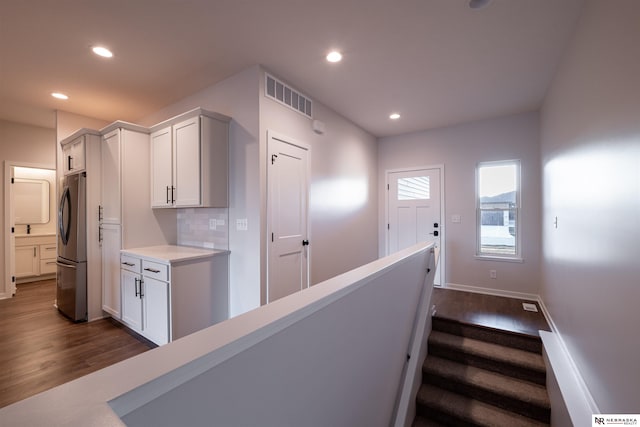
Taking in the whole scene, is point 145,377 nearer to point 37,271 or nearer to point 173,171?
point 173,171

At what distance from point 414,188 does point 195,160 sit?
351 cm

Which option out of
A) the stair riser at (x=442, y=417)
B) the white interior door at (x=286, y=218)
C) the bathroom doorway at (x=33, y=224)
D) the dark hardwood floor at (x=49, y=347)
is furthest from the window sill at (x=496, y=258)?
the bathroom doorway at (x=33, y=224)

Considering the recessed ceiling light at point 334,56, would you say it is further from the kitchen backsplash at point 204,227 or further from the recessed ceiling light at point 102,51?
the recessed ceiling light at point 102,51

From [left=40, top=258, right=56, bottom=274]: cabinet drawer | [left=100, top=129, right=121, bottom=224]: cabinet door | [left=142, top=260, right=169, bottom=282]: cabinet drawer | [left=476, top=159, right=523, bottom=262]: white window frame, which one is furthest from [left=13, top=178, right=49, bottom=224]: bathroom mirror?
[left=476, top=159, right=523, bottom=262]: white window frame

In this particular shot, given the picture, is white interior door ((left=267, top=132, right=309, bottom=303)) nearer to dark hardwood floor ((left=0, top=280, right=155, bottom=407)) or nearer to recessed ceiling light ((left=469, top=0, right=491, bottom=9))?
dark hardwood floor ((left=0, top=280, right=155, bottom=407))

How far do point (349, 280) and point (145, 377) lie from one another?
823 millimetres

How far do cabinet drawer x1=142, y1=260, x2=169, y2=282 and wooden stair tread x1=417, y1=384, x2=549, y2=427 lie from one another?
2.62 metres

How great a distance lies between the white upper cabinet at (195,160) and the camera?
Result: 2.66m

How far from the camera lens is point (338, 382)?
3.79ft

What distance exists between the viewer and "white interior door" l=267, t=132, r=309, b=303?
8.83ft

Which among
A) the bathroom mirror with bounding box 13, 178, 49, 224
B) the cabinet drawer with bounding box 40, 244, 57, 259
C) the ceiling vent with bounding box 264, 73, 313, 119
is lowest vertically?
the cabinet drawer with bounding box 40, 244, 57, 259

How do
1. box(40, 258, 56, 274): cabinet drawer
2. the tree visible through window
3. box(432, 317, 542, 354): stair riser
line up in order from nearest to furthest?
box(432, 317, 542, 354): stair riser < the tree visible through window < box(40, 258, 56, 274): cabinet drawer

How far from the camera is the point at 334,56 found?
96.7 inches

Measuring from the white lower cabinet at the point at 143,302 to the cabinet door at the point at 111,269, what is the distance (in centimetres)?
18
